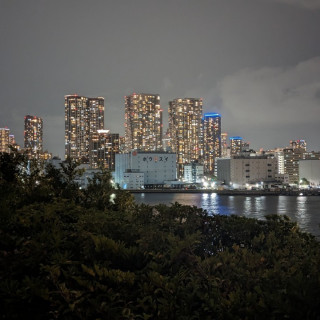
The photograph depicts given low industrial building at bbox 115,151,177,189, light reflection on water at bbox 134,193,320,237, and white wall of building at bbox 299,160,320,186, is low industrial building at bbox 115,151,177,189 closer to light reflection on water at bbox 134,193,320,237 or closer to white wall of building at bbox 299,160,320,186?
white wall of building at bbox 299,160,320,186

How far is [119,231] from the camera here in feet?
17.2

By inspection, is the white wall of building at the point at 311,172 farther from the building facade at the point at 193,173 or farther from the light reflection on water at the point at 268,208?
the light reflection on water at the point at 268,208

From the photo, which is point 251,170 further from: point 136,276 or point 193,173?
point 136,276

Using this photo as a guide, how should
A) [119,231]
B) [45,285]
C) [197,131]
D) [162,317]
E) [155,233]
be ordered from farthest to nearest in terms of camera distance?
[197,131]
[119,231]
[155,233]
[45,285]
[162,317]

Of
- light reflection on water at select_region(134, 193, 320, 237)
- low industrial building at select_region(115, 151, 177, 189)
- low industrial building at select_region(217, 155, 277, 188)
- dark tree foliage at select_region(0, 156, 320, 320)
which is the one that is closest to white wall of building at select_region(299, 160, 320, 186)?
low industrial building at select_region(217, 155, 277, 188)

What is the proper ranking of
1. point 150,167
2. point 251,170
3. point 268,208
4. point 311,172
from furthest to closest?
point 311,172 → point 150,167 → point 251,170 → point 268,208

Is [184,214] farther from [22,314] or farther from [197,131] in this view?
[197,131]

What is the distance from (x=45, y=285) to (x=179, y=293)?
1.21 meters

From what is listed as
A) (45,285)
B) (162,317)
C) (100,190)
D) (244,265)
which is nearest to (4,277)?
(45,285)

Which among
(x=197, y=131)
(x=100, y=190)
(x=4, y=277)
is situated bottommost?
(x=4, y=277)

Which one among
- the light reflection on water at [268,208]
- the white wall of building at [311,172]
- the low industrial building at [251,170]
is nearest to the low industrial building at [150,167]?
the low industrial building at [251,170]

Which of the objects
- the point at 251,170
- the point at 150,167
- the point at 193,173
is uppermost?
the point at 150,167

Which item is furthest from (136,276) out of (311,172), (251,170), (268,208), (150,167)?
(311,172)

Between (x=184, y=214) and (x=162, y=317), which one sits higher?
(x=184, y=214)
